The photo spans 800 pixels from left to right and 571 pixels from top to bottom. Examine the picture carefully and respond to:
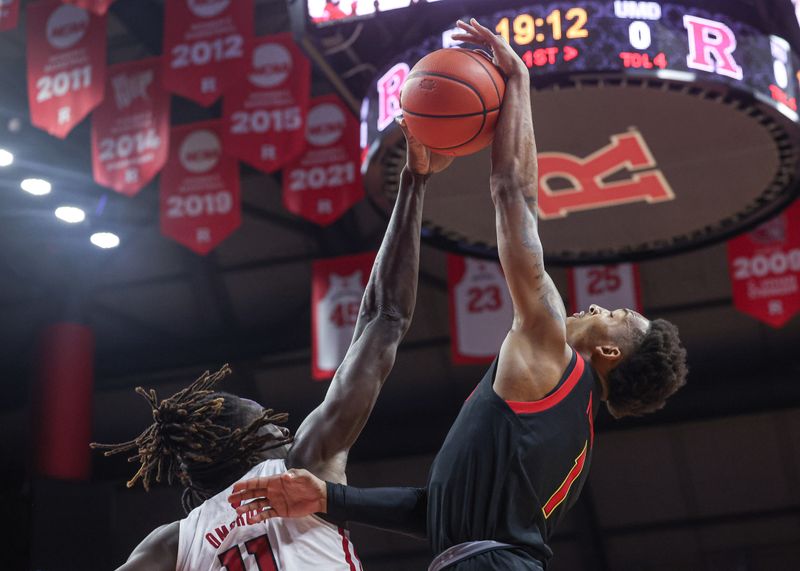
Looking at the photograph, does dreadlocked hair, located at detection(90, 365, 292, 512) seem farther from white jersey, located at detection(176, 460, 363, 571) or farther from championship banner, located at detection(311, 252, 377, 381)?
championship banner, located at detection(311, 252, 377, 381)

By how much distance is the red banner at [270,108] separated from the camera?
10039 millimetres

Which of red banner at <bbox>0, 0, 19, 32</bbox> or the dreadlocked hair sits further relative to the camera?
red banner at <bbox>0, 0, 19, 32</bbox>

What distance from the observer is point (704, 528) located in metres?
15.1

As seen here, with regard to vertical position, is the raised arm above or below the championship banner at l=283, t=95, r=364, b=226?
below

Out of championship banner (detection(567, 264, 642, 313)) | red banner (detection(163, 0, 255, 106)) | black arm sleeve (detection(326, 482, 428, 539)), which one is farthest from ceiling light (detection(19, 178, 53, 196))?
black arm sleeve (detection(326, 482, 428, 539))

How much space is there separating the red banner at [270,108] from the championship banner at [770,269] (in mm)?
3892

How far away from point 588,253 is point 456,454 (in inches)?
256

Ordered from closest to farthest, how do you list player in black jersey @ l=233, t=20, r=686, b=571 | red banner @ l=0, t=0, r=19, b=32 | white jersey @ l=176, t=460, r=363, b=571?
player in black jersey @ l=233, t=20, r=686, b=571
white jersey @ l=176, t=460, r=363, b=571
red banner @ l=0, t=0, r=19, b=32

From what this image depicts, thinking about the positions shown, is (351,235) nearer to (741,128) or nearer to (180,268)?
(180,268)

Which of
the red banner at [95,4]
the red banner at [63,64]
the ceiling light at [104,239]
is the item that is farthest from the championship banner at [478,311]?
the ceiling light at [104,239]

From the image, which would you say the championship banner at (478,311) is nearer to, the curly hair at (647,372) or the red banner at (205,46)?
the red banner at (205,46)

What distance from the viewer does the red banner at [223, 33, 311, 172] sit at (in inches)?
Result: 395

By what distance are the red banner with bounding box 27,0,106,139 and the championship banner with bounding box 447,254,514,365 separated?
3549 mm

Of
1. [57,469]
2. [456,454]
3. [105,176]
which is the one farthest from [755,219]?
[57,469]
